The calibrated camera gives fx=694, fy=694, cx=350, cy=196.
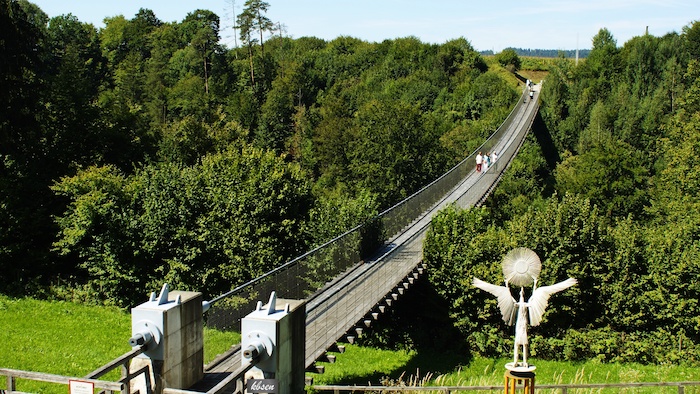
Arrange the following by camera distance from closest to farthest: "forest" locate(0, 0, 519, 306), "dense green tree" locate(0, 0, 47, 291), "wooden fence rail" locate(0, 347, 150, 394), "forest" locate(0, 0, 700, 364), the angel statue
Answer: "wooden fence rail" locate(0, 347, 150, 394) < the angel statue < "forest" locate(0, 0, 700, 364) < "forest" locate(0, 0, 519, 306) < "dense green tree" locate(0, 0, 47, 291)

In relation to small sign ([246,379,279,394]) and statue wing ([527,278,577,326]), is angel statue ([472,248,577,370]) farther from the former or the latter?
small sign ([246,379,279,394])

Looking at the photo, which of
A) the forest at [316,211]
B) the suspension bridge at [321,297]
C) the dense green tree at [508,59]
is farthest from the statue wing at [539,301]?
the dense green tree at [508,59]

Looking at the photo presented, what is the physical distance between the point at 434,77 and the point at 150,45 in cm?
3749

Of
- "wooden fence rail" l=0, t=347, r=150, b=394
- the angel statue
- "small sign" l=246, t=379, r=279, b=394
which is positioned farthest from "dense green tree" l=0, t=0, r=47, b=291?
the angel statue

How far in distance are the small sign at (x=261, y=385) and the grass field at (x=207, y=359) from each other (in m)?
3.68

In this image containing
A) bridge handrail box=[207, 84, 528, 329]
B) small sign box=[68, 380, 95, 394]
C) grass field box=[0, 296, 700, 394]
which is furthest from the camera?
grass field box=[0, 296, 700, 394]

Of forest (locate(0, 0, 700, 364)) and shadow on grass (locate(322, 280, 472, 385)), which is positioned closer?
forest (locate(0, 0, 700, 364))

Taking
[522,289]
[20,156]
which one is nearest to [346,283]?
[522,289]

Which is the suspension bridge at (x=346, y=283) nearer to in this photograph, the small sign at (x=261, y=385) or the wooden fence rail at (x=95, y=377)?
the wooden fence rail at (x=95, y=377)

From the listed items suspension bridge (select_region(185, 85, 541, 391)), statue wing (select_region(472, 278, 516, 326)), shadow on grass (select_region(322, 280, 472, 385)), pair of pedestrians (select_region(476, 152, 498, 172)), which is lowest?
shadow on grass (select_region(322, 280, 472, 385))

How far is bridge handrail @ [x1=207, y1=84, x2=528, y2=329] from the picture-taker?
13.3 meters

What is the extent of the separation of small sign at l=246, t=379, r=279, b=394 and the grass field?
3677mm

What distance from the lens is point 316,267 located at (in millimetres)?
17109

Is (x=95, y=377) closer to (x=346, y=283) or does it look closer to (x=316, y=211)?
(x=346, y=283)
